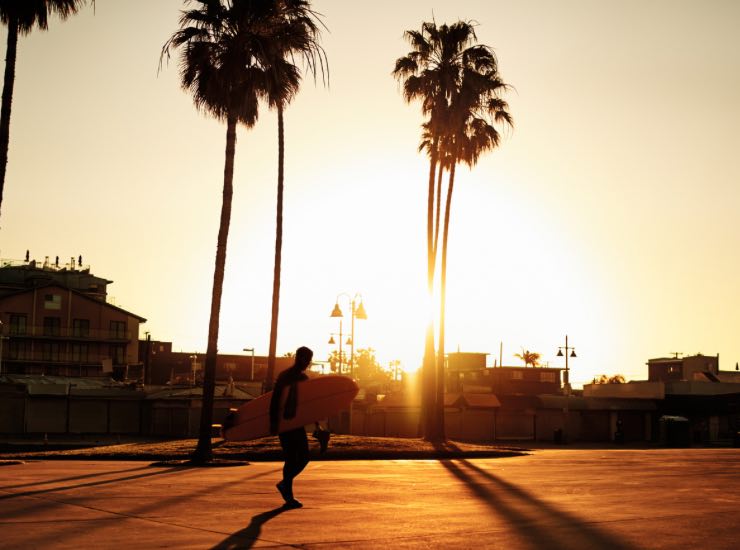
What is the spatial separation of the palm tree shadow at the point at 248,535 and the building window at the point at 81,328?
9405 centimetres

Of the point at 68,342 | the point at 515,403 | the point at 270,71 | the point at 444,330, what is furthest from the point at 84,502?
the point at 68,342

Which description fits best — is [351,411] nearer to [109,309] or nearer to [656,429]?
[656,429]

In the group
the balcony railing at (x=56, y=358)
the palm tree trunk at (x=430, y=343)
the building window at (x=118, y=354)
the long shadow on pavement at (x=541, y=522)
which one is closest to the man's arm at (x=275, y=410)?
the long shadow on pavement at (x=541, y=522)

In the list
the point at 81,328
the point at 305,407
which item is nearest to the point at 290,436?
the point at 305,407

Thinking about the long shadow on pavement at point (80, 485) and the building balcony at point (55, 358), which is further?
the building balcony at point (55, 358)

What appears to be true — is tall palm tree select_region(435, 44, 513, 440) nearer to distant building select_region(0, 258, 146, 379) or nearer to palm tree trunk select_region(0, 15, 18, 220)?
palm tree trunk select_region(0, 15, 18, 220)

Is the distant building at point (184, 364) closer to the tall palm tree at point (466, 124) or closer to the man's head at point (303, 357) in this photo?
the tall palm tree at point (466, 124)

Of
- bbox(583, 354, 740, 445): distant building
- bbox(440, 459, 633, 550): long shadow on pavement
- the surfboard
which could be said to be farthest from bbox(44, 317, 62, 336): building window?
bbox(440, 459, 633, 550): long shadow on pavement

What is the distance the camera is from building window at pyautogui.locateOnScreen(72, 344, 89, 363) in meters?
101

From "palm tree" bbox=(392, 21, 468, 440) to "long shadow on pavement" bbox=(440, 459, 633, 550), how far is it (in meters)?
26.5

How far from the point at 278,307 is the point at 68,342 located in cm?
6788

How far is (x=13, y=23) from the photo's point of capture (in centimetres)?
2586

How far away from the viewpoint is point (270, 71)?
27.5 metres

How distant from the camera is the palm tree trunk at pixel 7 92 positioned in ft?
82.0
